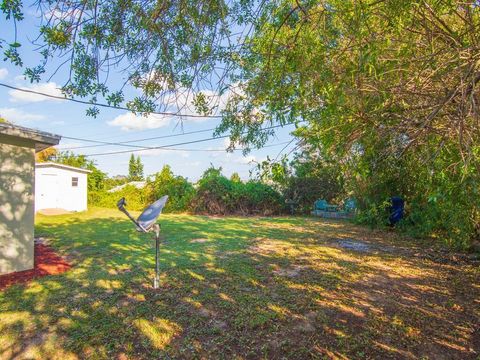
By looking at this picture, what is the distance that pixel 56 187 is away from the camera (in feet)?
53.7

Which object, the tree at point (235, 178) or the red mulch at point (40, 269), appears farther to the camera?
the tree at point (235, 178)

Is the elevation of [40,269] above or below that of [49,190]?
below

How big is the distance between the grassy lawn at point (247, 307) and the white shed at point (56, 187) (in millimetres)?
10664

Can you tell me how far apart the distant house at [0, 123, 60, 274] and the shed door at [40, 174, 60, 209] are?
1193cm

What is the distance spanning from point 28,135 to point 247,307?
4.65 metres

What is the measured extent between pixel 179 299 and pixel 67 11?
3.48 meters

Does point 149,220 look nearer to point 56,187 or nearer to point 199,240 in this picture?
point 199,240

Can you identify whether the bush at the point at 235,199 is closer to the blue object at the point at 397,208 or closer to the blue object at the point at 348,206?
the blue object at the point at 348,206

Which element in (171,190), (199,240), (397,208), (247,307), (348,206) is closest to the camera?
(247,307)

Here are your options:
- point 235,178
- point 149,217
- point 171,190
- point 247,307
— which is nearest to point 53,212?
point 171,190

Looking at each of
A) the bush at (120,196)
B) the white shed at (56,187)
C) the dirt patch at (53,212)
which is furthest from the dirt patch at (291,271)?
the bush at (120,196)

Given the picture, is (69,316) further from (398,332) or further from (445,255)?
(445,255)

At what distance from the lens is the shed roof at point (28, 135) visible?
5.21m

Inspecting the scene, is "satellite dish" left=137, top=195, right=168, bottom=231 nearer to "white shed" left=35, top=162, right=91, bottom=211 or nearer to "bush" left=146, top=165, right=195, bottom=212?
"bush" left=146, top=165, right=195, bottom=212
